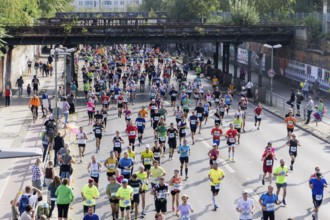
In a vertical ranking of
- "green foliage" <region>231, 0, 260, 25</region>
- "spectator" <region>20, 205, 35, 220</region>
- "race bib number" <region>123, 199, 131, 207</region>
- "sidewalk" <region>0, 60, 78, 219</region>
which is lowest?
"sidewalk" <region>0, 60, 78, 219</region>

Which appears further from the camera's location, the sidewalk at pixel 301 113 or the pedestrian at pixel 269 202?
the sidewalk at pixel 301 113

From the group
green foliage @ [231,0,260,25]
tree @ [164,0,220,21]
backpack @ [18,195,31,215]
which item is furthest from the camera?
tree @ [164,0,220,21]

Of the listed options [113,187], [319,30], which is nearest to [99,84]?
[319,30]

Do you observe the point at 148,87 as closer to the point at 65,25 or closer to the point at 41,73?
the point at 65,25

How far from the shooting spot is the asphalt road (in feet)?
70.8

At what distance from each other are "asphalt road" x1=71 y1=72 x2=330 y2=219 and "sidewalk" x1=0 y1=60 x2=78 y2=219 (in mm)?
2000

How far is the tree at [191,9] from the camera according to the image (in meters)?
83.4

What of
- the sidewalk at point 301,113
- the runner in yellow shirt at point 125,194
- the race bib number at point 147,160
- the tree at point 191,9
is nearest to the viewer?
the runner in yellow shirt at point 125,194

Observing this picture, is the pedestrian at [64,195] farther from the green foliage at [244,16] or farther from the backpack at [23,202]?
the green foliage at [244,16]

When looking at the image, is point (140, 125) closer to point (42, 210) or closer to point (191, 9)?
point (42, 210)

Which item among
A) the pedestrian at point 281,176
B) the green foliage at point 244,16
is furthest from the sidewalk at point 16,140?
the green foliage at point 244,16

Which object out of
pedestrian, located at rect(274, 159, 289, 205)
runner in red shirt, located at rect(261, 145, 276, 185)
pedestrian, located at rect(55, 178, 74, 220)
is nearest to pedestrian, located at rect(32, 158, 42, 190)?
pedestrian, located at rect(55, 178, 74, 220)

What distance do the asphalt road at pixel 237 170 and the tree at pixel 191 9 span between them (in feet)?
151

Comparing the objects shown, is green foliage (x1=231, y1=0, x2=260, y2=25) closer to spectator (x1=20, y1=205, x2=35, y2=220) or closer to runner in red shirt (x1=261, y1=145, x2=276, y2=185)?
runner in red shirt (x1=261, y1=145, x2=276, y2=185)
